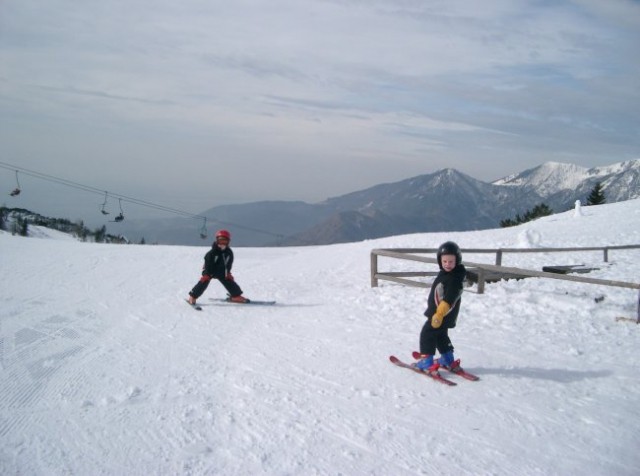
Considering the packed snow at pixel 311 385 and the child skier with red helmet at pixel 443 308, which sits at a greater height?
the child skier with red helmet at pixel 443 308

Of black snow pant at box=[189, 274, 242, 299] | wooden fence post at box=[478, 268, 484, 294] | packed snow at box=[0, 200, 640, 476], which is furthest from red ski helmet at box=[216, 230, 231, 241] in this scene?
wooden fence post at box=[478, 268, 484, 294]

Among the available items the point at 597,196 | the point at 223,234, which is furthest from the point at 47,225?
the point at 597,196

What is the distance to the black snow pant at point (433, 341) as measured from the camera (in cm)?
671

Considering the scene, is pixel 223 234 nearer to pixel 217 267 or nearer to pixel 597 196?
pixel 217 267

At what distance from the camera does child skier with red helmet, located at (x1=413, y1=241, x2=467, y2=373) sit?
639 centimetres

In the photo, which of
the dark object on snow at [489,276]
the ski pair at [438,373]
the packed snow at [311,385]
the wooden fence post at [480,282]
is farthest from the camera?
the dark object on snow at [489,276]

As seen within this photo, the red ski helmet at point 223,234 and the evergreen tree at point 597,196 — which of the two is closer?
the red ski helmet at point 223,234

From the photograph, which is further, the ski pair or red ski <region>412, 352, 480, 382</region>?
red ski <region>412, 352, 480, 382</region>

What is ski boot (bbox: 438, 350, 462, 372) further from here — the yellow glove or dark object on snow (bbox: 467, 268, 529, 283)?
dark object on snow (bbox: 467, 268, 529, 283)

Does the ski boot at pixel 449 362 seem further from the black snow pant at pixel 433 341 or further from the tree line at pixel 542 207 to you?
the tree line at pixel 542 207

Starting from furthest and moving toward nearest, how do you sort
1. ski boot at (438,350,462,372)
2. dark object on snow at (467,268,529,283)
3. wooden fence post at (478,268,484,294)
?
dark object on snow at (467,268,529,283)
wooden fence post at (478,268,484,294)
ski boot at (438,350,462,372)

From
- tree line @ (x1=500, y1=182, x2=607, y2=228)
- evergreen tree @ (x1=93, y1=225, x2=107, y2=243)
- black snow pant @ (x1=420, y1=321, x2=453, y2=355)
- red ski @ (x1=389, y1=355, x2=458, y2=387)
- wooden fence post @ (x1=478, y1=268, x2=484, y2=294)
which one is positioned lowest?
evergreen tree @ (x1=93, y1=225, x2=107, y2=243)

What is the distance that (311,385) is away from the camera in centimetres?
635

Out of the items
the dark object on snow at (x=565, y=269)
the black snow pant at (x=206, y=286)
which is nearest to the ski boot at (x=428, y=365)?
the black snow pant at (x=206, y=286)
